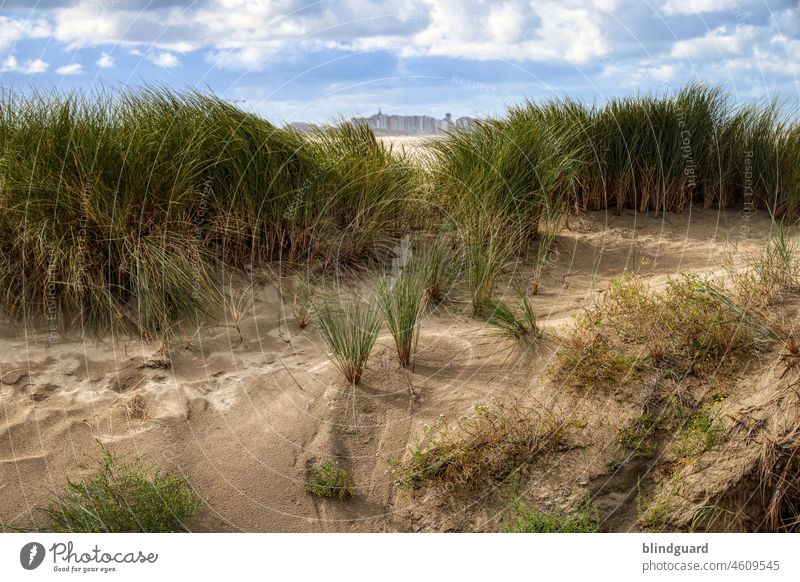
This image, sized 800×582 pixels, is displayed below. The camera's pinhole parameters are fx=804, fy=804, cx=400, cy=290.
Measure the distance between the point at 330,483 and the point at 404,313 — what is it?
1.15 m

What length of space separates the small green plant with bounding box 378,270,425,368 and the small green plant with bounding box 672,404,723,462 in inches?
60.9

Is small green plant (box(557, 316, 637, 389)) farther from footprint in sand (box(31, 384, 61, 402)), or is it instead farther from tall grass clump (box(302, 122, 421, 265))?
footprint in sand (box(31, 384, 61, 402))

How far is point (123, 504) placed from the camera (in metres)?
3.82

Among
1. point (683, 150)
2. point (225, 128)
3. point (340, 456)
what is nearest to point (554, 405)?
point (340, 456)

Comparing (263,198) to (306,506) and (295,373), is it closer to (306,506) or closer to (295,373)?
(295,373)

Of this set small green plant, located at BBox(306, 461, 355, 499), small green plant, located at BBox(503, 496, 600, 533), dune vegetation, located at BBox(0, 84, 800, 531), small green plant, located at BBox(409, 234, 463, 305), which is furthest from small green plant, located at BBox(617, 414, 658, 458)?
small green plant, located at BBox(409, 234, 463, 305)

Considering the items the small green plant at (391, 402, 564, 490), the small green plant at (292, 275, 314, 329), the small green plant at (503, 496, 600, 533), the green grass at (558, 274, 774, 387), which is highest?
the small green plant at (292, 275, 314, 329)

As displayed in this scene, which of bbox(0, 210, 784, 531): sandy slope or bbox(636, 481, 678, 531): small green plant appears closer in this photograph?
bbox(636, 481, 678, 531): small green plant

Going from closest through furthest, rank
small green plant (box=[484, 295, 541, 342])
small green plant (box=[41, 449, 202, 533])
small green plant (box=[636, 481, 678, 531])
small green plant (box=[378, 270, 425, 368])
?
small green plant (box=[41, 449, 202, 533])
small green plant (box=[636, 481, 678, 531])
small green plant (box=[378, 270, 425, 368])
small green plant (box=[484, 295, 541, 342])

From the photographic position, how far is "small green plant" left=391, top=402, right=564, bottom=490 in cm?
408

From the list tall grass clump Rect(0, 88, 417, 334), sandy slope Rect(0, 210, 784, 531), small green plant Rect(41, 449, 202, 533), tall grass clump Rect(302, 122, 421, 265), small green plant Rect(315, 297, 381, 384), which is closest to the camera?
small green plant Rect(41, 449, 202, 533)

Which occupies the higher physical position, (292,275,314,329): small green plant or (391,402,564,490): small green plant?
(292,275,314,329): small green plant
